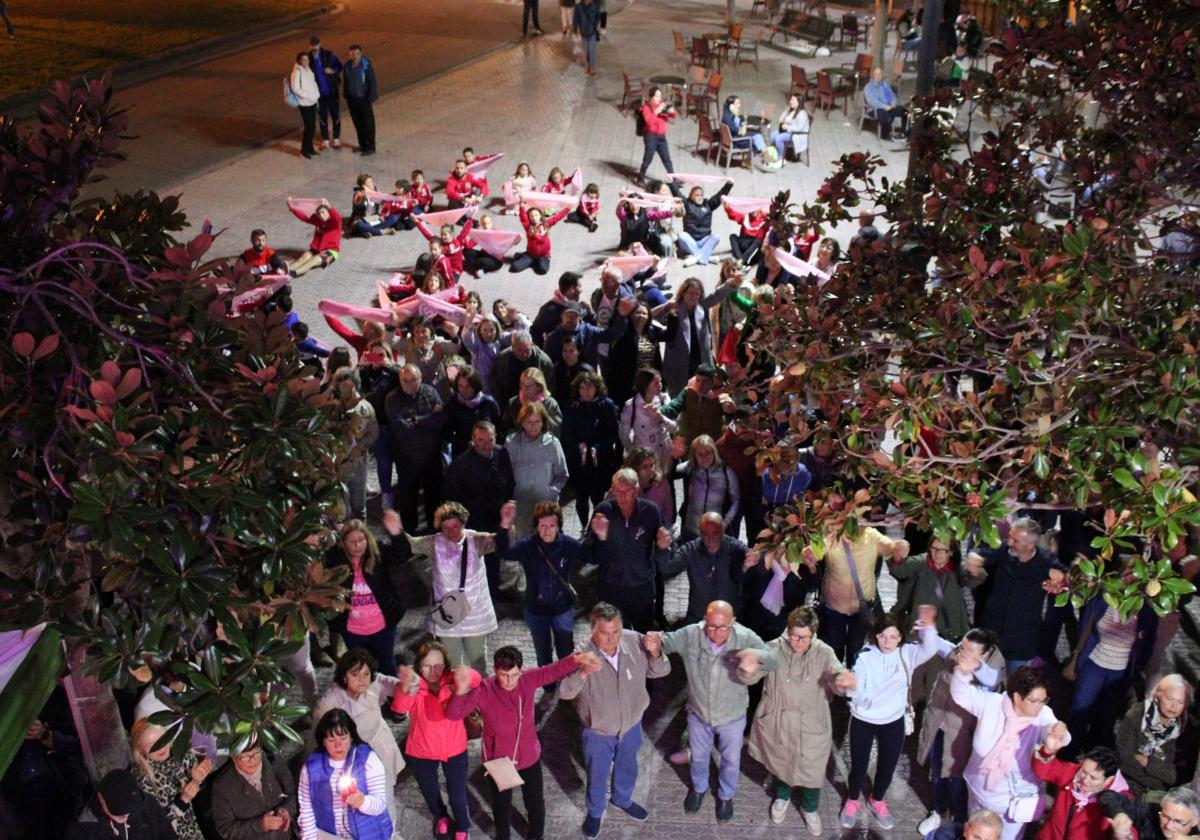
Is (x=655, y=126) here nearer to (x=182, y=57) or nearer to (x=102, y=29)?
(x=182, y=57)

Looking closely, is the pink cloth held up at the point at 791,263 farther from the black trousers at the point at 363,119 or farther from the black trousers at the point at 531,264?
the black trousers at the point at 363,119

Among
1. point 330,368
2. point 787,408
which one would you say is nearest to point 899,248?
point 787,408

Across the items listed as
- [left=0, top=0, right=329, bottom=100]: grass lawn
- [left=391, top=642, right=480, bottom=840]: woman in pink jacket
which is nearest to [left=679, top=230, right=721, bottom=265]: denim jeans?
[left=391, top=642, right=480, bottom=840]: woman in pink jacket

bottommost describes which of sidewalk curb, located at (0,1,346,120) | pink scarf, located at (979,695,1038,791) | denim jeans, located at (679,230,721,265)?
denim jeans, located at (679,230,721,265)

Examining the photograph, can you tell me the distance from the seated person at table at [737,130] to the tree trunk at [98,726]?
1542cm

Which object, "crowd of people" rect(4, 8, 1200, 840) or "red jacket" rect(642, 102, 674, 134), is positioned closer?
"crowd of people" rect(4, 8, 1200, 840)

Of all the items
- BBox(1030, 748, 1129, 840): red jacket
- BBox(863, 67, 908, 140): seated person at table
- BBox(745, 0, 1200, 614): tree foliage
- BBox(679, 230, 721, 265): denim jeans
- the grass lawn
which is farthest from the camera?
the grass lawn

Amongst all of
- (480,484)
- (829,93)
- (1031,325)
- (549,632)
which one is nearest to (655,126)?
(829,93)

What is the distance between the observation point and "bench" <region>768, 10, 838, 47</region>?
29141 millimetres

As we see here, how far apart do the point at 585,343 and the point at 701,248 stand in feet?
18.0

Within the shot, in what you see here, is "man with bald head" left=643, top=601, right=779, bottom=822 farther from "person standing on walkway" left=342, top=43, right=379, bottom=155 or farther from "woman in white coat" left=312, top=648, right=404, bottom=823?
"person standing on walkway" left=342, top=43, right=379, bottom=155

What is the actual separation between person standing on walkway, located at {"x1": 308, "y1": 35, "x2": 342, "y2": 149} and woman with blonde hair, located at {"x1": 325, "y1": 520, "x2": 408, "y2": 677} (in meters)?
12.5

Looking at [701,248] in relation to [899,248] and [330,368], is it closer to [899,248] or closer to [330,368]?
[330,368]

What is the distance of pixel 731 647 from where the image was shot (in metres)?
7.06
